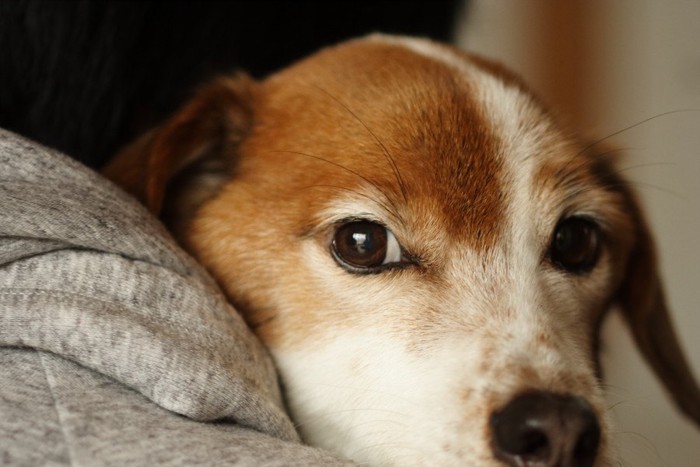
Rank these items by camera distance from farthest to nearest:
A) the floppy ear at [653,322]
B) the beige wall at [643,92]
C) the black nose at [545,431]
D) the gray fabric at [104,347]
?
the beige wall at [643,92], the floppy ear at [653,322], the black nose at [545,431], the gray fabric at [104,347]

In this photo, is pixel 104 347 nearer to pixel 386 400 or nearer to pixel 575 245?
pixel 386 400

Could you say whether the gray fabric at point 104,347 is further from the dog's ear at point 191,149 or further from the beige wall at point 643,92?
the beige wall at point 643,92

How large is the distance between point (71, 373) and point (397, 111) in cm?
63

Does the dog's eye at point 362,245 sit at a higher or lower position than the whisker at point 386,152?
lower

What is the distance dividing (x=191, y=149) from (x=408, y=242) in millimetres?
443

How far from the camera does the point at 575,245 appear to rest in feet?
4.02

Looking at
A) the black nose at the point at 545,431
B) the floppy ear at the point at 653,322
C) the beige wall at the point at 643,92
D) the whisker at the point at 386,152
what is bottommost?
the black nose at the point at 545,431

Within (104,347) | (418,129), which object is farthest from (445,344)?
(104,347)

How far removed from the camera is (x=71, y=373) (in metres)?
0.75

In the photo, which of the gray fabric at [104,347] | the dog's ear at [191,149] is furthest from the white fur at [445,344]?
the dog's ear at [191,149]

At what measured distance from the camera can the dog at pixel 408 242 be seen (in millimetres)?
898

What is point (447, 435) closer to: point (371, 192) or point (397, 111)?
point (371, 192)

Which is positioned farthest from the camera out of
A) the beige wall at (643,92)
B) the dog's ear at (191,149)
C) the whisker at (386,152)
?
the beige wall at (643,92)

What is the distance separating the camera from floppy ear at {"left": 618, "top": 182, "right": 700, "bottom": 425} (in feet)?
4.56
